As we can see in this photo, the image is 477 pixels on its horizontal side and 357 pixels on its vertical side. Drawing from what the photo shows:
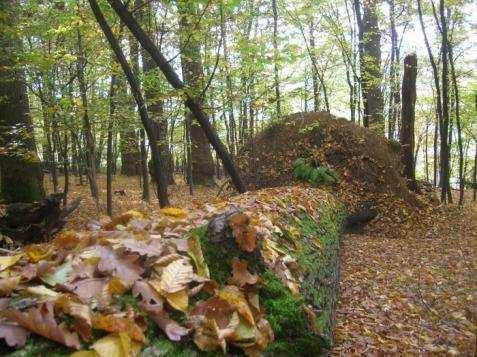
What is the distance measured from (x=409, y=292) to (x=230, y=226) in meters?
4.23

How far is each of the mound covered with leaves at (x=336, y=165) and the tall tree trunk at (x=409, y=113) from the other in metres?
0.72

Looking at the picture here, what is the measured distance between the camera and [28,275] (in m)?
2.17

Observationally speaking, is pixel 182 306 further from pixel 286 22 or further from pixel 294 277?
pixel 286 22

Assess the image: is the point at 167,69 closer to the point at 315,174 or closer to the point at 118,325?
the point at 315,174

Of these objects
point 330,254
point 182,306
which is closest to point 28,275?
point 182,306

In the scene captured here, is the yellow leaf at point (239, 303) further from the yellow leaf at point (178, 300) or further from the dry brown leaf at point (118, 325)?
the dry brown leaf at point (118, 325)

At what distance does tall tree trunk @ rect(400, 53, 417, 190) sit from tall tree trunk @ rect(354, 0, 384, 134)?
10.9 feet

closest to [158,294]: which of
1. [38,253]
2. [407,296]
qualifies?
[38,253]

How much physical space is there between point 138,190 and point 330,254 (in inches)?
534

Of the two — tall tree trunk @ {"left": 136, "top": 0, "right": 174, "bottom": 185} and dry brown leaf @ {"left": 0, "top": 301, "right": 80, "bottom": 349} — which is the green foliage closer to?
tall tree trunk @ {"left": 136, "top": 0, "right": 174, "bottom": 185}

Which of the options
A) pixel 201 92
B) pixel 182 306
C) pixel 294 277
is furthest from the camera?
pixel 201 92

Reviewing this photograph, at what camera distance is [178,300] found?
2301mm

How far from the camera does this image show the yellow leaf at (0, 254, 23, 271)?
7.61ft

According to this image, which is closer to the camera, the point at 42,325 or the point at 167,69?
the point at 42,325
